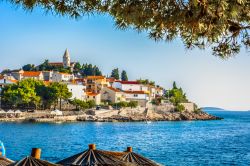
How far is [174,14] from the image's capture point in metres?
4.91

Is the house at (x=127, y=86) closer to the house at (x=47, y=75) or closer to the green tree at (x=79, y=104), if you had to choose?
the house at (x=47, y=75)

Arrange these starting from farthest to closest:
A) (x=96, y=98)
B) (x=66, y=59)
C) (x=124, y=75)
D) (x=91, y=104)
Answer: (x=124, y=75), (x=66, y=59), (x=96, y=98), (x=91, y=104)

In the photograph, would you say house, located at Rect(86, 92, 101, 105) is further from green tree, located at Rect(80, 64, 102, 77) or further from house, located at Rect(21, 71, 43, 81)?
green tree, located at Rect(80, 64, 102, 77)

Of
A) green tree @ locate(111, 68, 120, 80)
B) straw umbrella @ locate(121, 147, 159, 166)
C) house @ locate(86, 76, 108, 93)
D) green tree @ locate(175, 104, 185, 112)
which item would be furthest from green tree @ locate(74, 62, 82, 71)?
straw umbrella @ locate(121, 147, 159, 166)

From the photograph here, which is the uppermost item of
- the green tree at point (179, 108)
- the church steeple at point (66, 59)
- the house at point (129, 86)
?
the church steeple at point (66, 59)

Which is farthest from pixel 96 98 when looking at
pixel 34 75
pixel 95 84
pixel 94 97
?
pixel 34 75

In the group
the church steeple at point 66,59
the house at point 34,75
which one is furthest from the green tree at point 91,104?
the church steeple at point 66,59

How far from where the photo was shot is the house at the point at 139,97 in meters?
96.8

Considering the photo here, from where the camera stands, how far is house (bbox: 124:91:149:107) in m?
96.8

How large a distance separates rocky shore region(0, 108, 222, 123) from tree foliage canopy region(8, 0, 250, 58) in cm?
6593

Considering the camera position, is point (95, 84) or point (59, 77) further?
point (59, 77)

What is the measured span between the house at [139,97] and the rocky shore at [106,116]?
4.59 m

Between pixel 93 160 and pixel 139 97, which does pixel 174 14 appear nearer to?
pixel 93 160

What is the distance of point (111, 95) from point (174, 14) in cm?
9023
